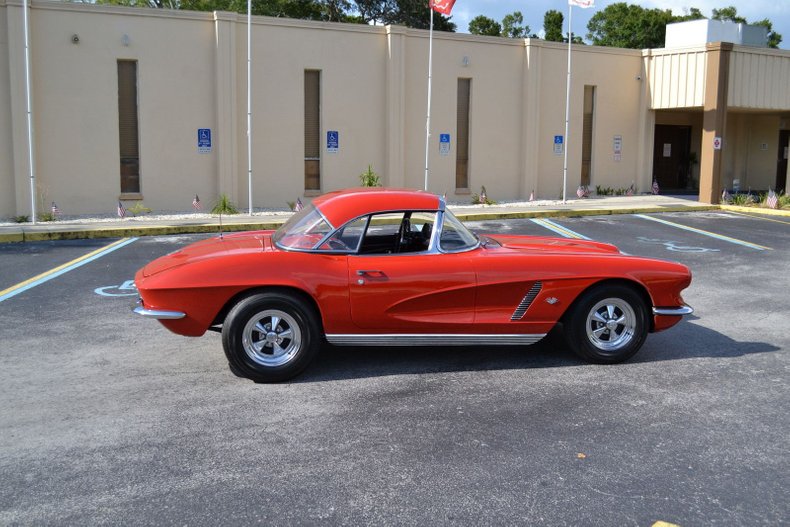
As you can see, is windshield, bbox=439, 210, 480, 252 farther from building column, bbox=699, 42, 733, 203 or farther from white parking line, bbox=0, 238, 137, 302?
building column, bbox=699, 42, 733, 203

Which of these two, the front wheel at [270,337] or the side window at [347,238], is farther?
the side window at [347,238]

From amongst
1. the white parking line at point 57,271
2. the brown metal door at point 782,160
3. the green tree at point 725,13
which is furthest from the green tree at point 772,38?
the white parking line at point 57,271

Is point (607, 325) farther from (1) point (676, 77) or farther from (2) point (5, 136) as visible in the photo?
(1) point (676, 77)

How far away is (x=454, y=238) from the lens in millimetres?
6094

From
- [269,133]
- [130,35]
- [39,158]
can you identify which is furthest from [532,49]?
[39,158]

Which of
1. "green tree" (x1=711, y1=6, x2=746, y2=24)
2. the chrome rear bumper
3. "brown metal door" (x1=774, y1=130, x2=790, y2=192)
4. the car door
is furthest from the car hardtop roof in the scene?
"green tree" (x1=711, y1=6, x2=746, y2=24)

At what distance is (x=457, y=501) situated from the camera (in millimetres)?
3771

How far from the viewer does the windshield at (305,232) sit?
19.3 feet

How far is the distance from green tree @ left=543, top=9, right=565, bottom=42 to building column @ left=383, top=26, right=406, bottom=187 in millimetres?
34666

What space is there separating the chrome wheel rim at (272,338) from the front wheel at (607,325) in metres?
2.28

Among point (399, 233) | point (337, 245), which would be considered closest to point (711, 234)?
point (399, 233)

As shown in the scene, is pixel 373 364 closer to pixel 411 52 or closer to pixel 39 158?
pixel 39 158

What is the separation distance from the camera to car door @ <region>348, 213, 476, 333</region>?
5.70 metres

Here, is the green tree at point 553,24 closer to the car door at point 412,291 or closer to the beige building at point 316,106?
the beige building at point 316,106
